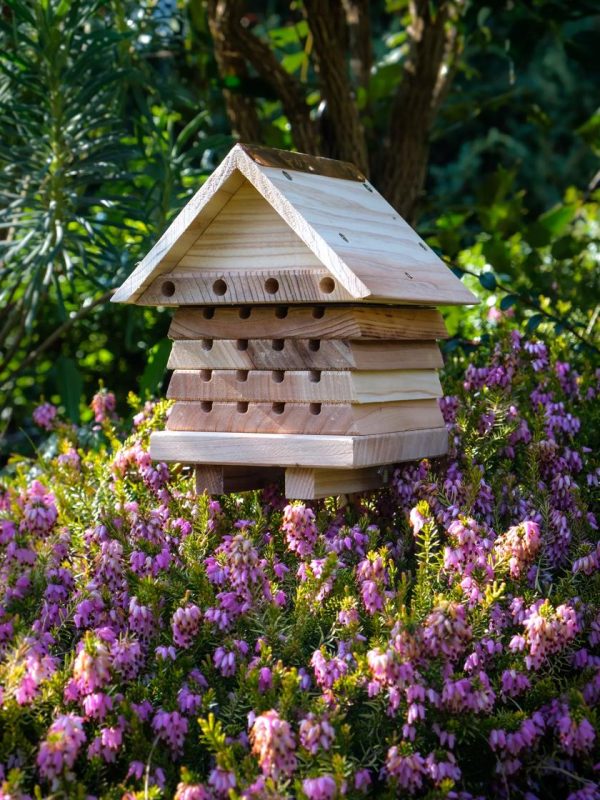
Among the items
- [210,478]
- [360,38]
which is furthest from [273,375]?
[360,38]

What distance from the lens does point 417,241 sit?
303cm

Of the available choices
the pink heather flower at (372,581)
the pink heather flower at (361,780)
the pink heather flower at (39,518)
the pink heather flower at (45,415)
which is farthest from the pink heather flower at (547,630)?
the pink heather flower at (45,415)

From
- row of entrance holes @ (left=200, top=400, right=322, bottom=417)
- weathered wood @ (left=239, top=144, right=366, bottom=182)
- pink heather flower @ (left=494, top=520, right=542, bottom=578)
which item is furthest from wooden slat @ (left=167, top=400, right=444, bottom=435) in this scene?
weathered wood @ (left=239, top=144, right=366, bottom=182)

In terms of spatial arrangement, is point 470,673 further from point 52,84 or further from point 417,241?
point 52,84

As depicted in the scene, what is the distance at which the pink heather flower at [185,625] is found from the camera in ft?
7.19

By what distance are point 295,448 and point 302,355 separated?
0.80 feet

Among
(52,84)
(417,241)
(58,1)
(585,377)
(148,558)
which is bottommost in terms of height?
(148,558)

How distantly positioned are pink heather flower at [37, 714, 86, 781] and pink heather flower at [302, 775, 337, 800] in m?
0.43

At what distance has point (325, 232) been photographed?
2586 mm

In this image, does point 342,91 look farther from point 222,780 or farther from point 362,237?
point 222,780

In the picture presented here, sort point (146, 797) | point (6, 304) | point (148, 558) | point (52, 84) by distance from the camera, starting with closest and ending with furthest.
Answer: point (146, 797) < point (148, 558) < point (52, 84) < point (6, 304)

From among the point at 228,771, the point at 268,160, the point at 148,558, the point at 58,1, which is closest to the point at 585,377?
the point at 268,160

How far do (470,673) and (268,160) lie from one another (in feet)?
4.45

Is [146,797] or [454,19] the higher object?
[454,19]
